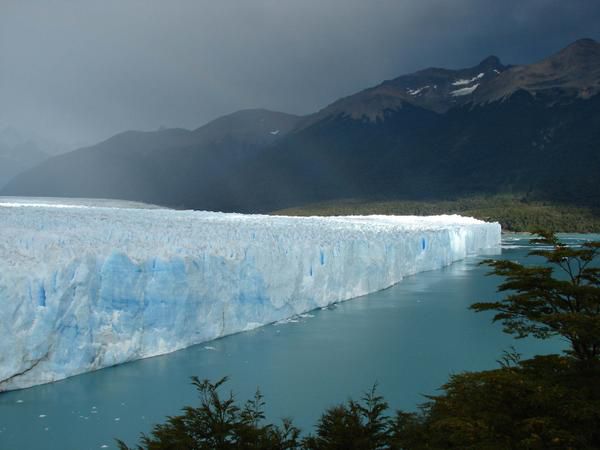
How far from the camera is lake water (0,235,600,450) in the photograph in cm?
609

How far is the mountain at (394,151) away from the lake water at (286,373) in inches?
1727

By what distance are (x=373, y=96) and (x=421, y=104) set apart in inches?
334

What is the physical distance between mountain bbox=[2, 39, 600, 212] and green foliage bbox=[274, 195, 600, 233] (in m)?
2.96

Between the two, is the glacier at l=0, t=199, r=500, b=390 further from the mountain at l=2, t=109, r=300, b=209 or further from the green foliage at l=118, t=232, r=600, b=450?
the mountain at l=2, t=109, r=300, b=209

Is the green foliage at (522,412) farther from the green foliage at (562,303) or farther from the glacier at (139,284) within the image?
the glacier at (139,284)

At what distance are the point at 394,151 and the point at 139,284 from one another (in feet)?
229

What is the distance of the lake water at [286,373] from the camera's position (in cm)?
609

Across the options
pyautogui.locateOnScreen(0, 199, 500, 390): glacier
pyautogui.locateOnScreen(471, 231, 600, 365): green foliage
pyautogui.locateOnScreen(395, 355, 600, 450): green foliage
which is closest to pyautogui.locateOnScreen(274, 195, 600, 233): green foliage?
pyautogui.locateOnScreen(0, 199, 500, 390): glacier

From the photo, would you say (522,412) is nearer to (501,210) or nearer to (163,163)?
(501,210)

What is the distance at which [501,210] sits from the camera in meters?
47.3

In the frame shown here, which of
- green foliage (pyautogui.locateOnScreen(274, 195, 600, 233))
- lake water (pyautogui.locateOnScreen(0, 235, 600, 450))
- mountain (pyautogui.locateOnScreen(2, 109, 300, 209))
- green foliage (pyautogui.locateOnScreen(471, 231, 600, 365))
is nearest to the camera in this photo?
green foliage (pyautogui.locateOnScreen(471, 231, 600, 365))

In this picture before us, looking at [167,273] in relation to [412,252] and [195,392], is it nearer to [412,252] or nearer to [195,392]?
[195,392]

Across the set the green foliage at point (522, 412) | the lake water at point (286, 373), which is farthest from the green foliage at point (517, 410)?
the lake water at point (286, 373)

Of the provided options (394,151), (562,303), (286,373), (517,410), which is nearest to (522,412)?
(517,410)
